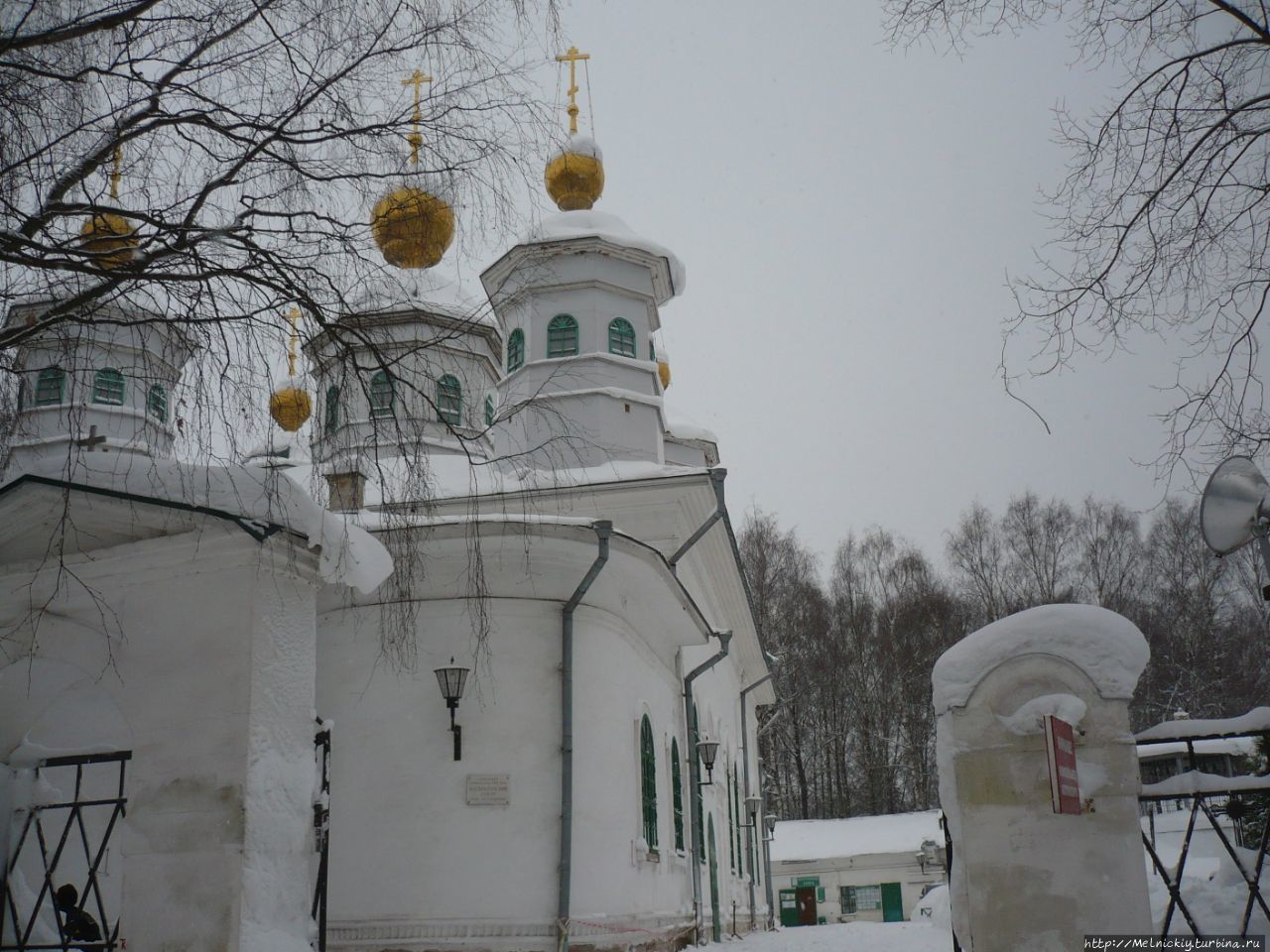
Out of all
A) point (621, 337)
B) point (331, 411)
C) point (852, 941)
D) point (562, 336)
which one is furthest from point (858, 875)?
point (331, 411)

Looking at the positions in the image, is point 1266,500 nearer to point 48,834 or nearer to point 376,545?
point 376,545

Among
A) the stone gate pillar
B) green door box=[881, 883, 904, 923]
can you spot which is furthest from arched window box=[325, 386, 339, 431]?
green door box=[881, 883, 904, 923]

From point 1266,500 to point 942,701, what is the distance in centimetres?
237

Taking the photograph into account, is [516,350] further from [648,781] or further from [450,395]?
[450,395]

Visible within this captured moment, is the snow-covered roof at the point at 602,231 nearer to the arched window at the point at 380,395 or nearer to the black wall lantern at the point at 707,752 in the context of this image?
the black wall lantern at the point at 707,752

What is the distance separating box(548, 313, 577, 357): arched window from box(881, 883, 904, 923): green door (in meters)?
23.4

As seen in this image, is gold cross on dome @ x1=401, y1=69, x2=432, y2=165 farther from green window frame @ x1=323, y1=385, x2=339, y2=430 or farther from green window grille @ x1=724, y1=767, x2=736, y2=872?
green window grille @ x1=724, y1=767, x2=736, y2=872

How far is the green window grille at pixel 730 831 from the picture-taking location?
20.5 metres

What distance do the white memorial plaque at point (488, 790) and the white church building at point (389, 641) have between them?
0.03 m

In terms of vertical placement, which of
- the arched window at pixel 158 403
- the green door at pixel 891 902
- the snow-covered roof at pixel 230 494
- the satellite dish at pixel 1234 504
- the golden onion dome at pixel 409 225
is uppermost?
the golden onion dome at pixel 409 225

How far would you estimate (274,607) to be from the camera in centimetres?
658

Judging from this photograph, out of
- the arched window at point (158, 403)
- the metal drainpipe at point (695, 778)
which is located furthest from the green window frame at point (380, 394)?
the metal drainpipe at point (695, 778)

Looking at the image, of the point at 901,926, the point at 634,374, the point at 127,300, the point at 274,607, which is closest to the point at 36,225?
the point at 127,300

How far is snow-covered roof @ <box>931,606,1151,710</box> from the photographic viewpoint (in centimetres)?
729
